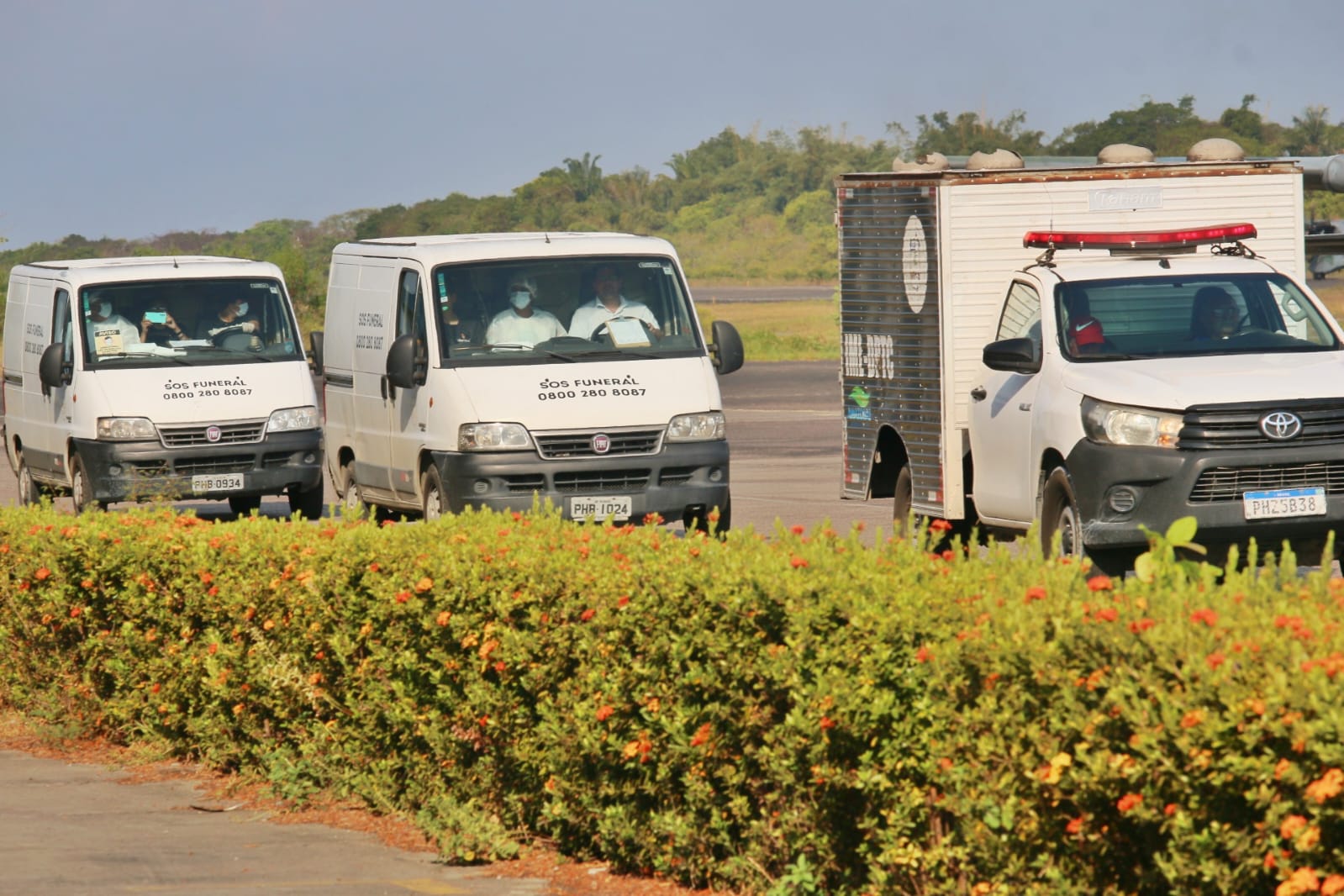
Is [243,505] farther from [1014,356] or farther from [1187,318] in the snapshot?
[1187,318]

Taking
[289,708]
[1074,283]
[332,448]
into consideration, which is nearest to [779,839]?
[289,708]

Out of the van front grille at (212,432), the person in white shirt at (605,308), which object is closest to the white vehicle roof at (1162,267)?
the person in white shirt at (605,308)

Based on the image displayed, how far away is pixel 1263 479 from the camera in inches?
395

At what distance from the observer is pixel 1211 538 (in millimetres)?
10078

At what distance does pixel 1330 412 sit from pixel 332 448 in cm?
919

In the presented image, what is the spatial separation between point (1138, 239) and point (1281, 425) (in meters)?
2.76

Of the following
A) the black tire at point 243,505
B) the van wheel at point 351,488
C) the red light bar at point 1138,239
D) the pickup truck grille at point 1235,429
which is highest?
the red light bar at point 1138,239

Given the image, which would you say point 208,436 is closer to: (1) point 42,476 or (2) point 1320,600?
(1) point 42,476

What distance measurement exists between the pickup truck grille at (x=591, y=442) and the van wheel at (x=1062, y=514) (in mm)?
3632

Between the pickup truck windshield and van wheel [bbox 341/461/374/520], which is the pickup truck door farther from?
van wheel [bbox 341/461/374/520]

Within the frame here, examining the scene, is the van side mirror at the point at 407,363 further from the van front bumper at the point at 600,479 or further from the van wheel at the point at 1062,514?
the van wheel at the point at 1062,514

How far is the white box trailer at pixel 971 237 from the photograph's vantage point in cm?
1277

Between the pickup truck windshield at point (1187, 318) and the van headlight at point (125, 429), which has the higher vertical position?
the pickup truck windshield at point (1187, 318)

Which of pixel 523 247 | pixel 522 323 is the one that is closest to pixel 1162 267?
pixel 522 323
